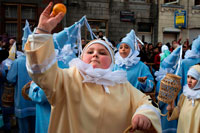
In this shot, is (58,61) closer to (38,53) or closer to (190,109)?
(190,109)

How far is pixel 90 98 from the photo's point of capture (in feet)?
6.08

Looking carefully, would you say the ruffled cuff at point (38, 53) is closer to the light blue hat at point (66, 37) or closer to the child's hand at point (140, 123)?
the child's hand at point (140, 123)

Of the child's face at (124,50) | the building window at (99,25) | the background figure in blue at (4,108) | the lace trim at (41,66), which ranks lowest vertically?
the background figure in blue at (4,108)

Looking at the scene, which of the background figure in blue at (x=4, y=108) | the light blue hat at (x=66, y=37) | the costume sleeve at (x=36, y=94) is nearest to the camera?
the costume sleeve at (x=36, y=94)

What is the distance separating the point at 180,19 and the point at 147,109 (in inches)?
645

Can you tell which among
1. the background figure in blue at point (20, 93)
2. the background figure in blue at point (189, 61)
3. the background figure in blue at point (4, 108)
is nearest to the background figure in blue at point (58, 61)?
the background figure in blue at point (20, 93)

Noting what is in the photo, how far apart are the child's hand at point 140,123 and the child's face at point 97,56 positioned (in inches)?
21.7

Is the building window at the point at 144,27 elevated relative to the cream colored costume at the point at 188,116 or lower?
elevated

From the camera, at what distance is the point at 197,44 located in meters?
4.65

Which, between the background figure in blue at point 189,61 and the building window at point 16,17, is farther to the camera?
the building window at point 16,17

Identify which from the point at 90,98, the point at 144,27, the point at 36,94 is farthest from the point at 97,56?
Result: the point at 144,27

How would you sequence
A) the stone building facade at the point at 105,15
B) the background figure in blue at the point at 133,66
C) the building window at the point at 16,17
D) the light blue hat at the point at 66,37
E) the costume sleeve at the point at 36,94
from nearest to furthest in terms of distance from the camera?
the costume sleeve at the point at 36,94, the background figure in blue at the point at 133,66, the light blue hat at the point at 66,37, the building window at the point at 16,17, the stone building facade at the point at 105,15

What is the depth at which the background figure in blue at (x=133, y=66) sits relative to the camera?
4037 millimetres

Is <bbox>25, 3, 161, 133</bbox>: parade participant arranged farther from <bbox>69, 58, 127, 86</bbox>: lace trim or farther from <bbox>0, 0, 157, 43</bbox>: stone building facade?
<bbox>0, 0, 157, 43</bbox>: stone building facade
